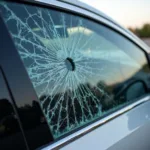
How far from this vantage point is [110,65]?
2.29 meters

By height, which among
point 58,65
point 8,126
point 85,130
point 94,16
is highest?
point 94,16

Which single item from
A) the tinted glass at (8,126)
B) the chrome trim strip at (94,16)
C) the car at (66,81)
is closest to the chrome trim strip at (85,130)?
the car at (66,81)

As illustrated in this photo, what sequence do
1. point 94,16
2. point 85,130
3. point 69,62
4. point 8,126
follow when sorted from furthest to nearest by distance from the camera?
point 94,16
point 69,62
point 85,130
point 8,126

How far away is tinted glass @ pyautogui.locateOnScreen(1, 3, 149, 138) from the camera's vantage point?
5.38ft

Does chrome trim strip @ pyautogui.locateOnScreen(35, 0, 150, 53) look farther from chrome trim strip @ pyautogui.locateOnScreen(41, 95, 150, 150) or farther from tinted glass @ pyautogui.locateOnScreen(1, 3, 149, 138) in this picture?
chrome trim strip @ pyautogui.locateOnScreen(41, 95, 150, 150)

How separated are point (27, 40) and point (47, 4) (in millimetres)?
235

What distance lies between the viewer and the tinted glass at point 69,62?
1640 millimetres

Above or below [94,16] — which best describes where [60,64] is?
below

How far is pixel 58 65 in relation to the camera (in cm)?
180

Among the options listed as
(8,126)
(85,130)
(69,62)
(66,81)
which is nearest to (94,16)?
(69,62)

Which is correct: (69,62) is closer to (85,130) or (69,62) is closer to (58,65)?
(58,65)

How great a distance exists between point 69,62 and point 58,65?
110 millimetres

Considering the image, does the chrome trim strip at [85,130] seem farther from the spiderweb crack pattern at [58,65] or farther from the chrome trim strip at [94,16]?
the chrome trim strip at [94,16]

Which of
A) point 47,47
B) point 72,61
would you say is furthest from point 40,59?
point 72,61
